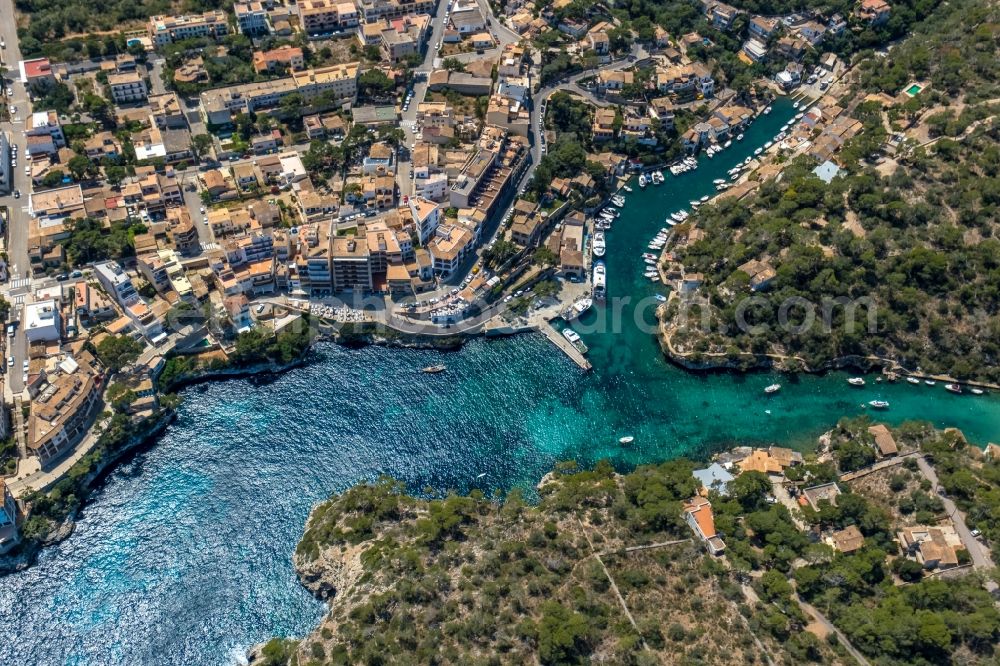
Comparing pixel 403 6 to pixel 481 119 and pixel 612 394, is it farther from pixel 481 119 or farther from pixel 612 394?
pixel 612 394

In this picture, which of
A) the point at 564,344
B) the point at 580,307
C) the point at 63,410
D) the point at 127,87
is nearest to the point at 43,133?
the point at 127,87

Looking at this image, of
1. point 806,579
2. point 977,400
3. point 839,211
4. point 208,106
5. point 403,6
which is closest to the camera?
point 806,579

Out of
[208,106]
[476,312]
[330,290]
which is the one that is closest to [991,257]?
[476,312]

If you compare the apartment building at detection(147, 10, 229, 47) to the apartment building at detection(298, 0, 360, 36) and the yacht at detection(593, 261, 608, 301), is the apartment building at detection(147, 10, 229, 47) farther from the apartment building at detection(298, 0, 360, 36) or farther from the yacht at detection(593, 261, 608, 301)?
the yacht at detection(593, 261, 608, 301)

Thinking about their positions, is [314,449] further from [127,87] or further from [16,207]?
[127,87]

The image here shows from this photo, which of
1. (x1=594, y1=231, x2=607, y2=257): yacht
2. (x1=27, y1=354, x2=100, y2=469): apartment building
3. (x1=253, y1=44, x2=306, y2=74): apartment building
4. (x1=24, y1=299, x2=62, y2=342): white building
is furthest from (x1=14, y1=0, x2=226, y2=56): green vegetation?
(x1=594, y1=231, x2=607, y2=257): yacht

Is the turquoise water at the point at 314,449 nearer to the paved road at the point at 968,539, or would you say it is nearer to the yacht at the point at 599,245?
the yacht at the point at 599,245

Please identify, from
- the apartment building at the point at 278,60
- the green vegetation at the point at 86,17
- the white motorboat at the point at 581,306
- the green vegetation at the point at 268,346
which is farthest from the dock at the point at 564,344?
the green vegetation at the point at 86,17
